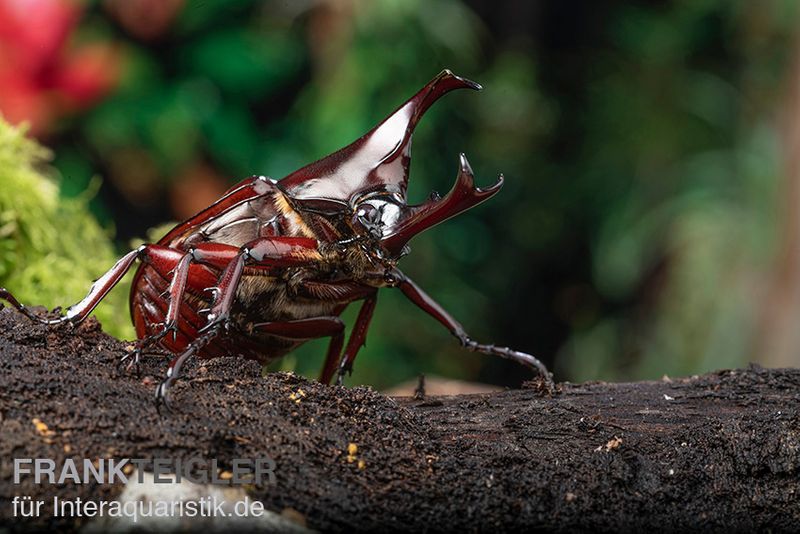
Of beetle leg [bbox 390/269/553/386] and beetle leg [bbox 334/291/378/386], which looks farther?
beetle leg [bbox 334/291/378/386]

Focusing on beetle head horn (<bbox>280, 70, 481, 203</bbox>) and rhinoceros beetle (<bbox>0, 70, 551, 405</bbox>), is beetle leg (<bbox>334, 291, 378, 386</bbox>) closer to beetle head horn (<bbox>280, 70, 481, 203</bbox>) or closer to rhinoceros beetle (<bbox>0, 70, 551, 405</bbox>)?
rhinoceros beetle (<bbox>0, 70, 551, 405</bbox>)

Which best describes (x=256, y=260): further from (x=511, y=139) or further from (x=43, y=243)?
(x=511, y=139)

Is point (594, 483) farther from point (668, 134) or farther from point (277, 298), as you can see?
point (668, 134)

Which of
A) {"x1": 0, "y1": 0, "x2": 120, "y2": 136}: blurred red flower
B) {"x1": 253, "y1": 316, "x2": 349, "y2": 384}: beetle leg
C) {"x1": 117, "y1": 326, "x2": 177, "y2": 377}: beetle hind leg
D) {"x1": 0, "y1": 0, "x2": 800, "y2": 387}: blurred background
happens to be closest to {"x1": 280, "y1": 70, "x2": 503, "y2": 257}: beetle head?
{"x1": 253, "y1": 316, "x2": 349, "y2": 384}: beetle leg

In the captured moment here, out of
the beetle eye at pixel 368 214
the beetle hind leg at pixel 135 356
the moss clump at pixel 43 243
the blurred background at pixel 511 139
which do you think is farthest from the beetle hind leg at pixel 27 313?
the blurred background at pixel 511 139

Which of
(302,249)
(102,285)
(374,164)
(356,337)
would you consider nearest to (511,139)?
(356,337)

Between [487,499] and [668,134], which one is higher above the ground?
[668,134]

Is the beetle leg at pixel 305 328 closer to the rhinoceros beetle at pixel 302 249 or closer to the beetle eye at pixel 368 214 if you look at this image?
the rhinoceros beetle at pixel 302 249

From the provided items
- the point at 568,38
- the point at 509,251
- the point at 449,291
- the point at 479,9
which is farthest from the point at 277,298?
the point at 568,38
